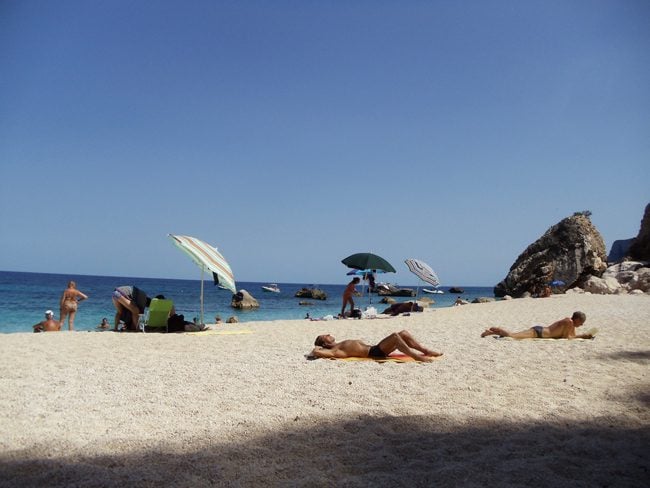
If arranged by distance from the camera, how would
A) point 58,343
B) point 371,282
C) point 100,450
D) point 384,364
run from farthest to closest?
1. point 371,282
2. point 58,343
3. point 384,364
4. point 100,450

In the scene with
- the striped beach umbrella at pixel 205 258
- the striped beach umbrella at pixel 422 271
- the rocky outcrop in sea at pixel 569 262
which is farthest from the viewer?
the rocky outcrop in sea at pixel 569 262

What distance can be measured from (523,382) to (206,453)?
4121 mm

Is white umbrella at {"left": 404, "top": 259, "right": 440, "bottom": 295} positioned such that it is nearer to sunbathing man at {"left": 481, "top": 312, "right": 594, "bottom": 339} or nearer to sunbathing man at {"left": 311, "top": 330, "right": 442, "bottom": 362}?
sunbathing man at {"left": 481, "top": 312, "right": 594, "bottom": 339}

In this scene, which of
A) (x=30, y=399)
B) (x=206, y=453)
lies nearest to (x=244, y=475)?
(x=206, y=453)

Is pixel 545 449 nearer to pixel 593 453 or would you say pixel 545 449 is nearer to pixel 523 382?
pixel 593 453

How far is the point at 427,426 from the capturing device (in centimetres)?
398

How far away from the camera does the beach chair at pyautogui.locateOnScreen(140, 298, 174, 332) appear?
1095 cm

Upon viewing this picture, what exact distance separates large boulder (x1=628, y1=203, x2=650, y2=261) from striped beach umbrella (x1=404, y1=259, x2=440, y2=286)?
2813cm

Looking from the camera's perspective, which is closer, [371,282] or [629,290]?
[371,282]

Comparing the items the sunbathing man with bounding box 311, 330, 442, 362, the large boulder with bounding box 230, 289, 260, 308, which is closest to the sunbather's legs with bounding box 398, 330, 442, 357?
the sunbathing man with bounding box 311, 330, 442, 362

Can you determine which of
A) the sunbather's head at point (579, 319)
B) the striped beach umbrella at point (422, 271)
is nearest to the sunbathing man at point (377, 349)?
the sunbather's head at point (579, 319)

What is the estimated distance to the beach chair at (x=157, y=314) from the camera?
10953 millimetres

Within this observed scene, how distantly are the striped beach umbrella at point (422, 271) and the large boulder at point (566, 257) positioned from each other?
16.6 meters

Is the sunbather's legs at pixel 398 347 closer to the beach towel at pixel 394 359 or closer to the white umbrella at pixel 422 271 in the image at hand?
the beach towel at pixel 394 359
